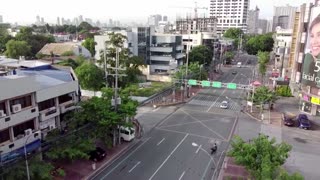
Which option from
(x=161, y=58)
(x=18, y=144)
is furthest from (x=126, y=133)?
(x=161, y=58)

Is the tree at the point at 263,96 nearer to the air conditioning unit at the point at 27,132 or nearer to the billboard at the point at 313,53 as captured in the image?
the billboard at the point at 313,53

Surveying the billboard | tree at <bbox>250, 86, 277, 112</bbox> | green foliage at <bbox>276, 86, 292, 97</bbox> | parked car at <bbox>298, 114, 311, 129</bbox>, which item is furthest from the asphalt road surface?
green foliage at <bbox>276, 86, 292, 97</bbox>

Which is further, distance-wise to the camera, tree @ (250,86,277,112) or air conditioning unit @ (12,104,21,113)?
tree @ (250,86,277,112)

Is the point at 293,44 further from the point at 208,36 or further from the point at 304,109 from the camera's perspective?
the point at 208,36

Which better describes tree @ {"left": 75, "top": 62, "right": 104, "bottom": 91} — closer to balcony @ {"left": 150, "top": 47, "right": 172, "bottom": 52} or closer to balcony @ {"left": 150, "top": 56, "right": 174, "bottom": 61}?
balcony @ {"left": 150, "top": 56, "right": 174, "bottom": 61}

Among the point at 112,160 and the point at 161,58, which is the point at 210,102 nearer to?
the point at 112,160

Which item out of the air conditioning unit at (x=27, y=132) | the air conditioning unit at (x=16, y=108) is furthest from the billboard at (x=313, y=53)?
the air conditioning unit at (x=16, y=108)
